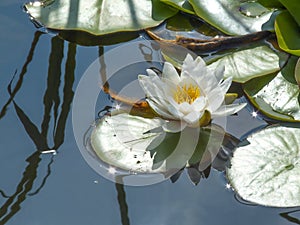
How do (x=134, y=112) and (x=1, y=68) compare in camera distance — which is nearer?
(x=134, y=112)

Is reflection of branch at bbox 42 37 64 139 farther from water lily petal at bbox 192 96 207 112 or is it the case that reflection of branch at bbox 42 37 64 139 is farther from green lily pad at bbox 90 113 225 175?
water lily petal at bbox 192 96 207 112

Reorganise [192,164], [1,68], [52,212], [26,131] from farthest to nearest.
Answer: [1,68], [26,131], [192,164], [52,212]

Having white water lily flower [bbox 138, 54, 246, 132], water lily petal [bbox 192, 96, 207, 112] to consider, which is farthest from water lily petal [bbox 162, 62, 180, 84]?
water lily petal [bbox 192, 96, 207, 112]

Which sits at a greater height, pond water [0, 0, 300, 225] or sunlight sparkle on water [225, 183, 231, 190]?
pond water [0, 0, 300, 225]

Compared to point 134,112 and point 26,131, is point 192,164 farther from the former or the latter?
point 26,131

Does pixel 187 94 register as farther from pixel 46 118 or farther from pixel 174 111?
pixel 46 118

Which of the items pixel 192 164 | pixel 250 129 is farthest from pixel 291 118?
pixel 192 164
